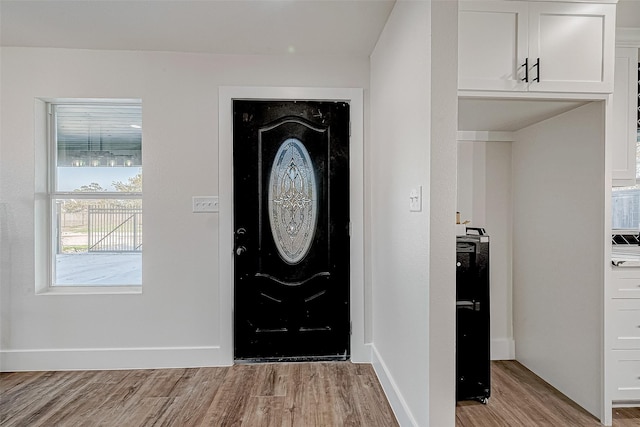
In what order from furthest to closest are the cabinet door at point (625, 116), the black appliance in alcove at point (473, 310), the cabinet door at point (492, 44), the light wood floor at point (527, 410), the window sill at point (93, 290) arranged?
the window sill at point (93, 290)
the cabinet door at point (625, 116)
the black appliance in alcove at point (473, 310)
the light wood floor at point (527, 410)
the cabinet door at point (492, 44)

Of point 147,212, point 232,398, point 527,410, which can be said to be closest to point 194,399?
point 232,398

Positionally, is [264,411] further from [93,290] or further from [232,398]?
[93,290]

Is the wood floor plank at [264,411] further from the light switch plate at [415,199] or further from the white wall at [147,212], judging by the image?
the light switch plate at [415,199]

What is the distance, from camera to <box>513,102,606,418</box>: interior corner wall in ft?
6.94

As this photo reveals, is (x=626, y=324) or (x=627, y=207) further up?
(x=627, y=207)

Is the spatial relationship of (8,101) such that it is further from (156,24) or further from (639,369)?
(639,369)

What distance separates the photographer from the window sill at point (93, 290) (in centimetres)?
287

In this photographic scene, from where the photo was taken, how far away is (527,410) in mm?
2197

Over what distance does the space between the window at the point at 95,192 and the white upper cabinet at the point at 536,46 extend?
98.6 inches

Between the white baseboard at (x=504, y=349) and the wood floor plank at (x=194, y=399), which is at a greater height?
the white baseboard at (x=504, y=349)

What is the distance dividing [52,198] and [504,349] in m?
3.77

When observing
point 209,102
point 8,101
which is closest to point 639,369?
point 209,102

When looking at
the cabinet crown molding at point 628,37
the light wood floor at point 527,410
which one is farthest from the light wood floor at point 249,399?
the cabinet crown molding at point 628,37

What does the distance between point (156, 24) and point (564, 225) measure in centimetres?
295
